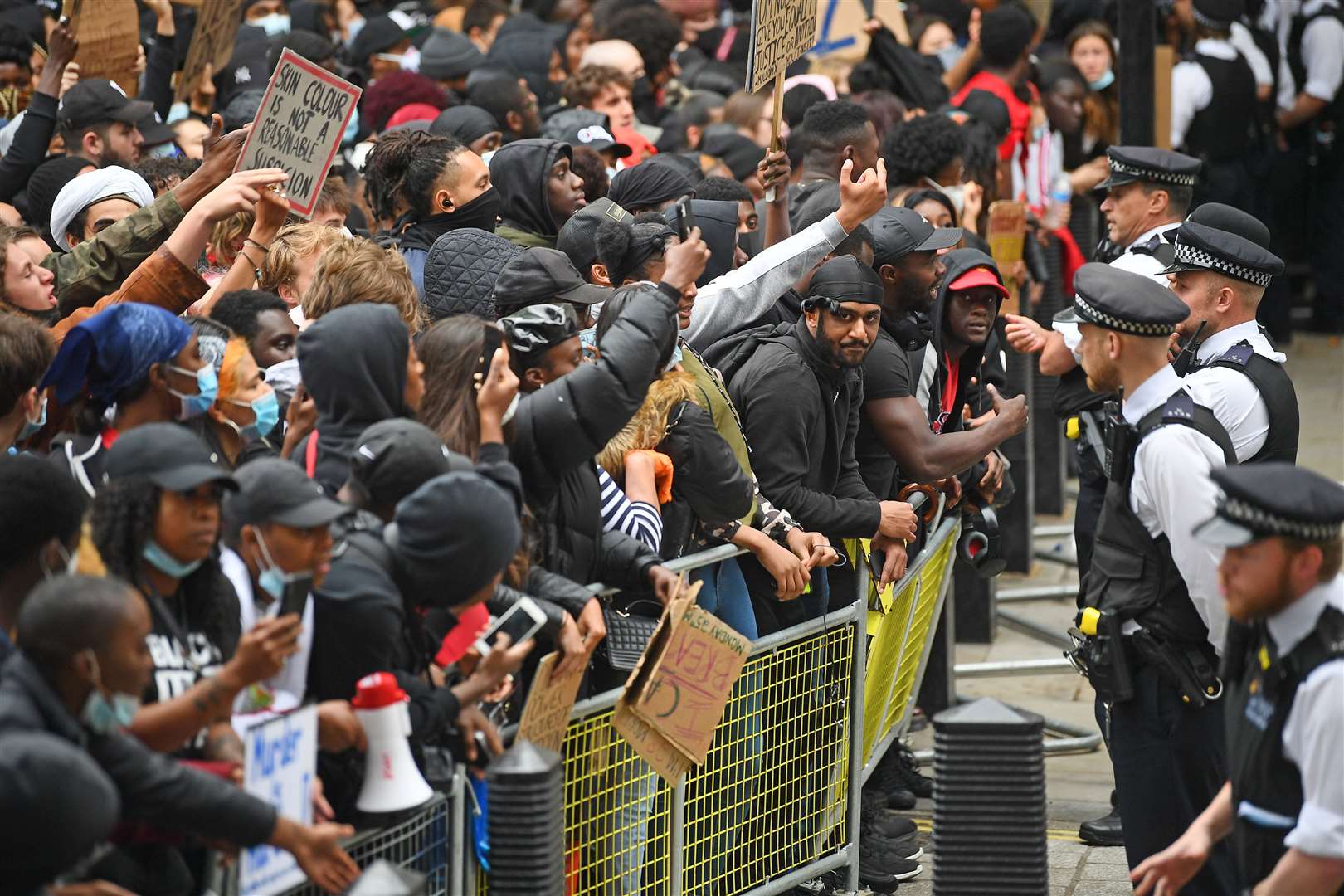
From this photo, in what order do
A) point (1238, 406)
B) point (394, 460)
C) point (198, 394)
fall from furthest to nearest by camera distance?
point (1238, 406) → point (198, 394) → point (394, 460)

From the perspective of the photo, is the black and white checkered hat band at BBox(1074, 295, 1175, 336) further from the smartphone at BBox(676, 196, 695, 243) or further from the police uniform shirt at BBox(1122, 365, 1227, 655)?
the smartphone at BBox(676, 196, 695, 243)

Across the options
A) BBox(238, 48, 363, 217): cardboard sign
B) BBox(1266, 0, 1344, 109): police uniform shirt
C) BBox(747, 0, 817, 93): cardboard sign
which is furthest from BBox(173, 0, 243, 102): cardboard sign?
BBox(1266, 0, 1344, 109): police uniform shirt

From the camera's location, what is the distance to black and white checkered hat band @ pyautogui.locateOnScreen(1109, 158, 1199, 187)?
7.74 meters

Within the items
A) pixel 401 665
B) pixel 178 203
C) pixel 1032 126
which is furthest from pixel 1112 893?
pixel 1032 126

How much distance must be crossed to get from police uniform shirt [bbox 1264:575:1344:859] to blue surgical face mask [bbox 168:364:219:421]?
2701 millimetres

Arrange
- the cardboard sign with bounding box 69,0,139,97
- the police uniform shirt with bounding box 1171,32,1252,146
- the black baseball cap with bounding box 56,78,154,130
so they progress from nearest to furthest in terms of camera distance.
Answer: the black baseball cap with bounding box 56,78,154,130 → the cardboard sign with bounding box 69,0,139,97 → the police uniform shirt with bounding box 1171,32,1252,146

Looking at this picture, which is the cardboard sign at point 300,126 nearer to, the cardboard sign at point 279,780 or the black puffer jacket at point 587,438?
the black puffer jacket at point 587,438

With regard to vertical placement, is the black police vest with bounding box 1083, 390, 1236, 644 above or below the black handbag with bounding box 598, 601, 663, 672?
above

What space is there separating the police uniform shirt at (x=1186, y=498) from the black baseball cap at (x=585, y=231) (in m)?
2.10

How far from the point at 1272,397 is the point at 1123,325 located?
3.07 feet

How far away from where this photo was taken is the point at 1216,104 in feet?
45.0

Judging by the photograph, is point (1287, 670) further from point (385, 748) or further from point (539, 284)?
point (539, 284)

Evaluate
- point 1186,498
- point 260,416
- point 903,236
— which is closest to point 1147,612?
point 1186,498

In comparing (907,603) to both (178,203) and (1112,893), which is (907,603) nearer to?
(1112,893)
